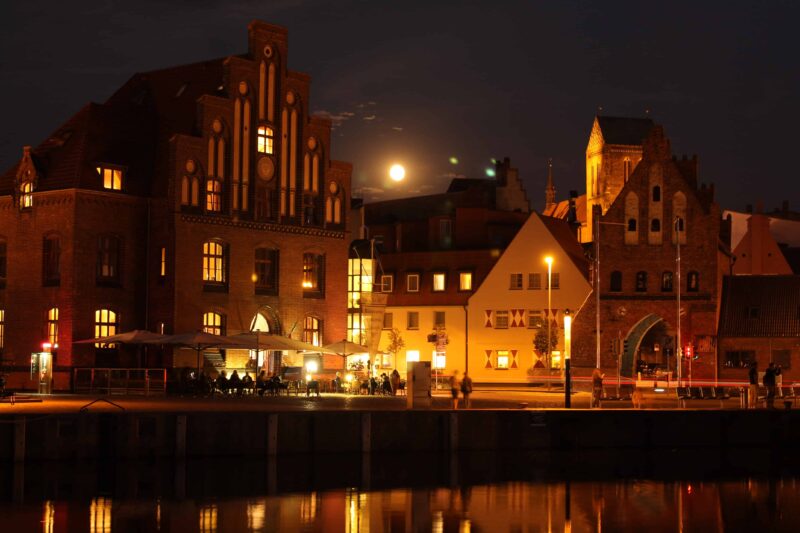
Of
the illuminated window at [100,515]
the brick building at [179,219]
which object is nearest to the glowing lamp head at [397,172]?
the brick building at [179,219]

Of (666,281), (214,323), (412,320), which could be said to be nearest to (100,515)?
(214,323)

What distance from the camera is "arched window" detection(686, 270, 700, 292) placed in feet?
283

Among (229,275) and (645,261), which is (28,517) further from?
(645,261)

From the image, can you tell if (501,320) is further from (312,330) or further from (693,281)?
(312,330)

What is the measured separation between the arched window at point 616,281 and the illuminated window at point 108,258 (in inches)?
1338

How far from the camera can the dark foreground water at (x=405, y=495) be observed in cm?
3706

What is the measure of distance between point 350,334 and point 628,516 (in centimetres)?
4586

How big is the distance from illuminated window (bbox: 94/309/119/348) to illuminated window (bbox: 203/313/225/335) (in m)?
4.73

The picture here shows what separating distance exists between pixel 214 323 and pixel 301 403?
16.4m

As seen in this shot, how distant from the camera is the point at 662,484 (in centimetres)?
4591

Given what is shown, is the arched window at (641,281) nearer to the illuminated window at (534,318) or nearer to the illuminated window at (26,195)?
the illuminated window at (534,318)

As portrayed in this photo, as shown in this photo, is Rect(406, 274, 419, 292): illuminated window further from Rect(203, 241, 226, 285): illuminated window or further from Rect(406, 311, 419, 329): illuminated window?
Rect(203, 241, 226, 285): illuminated window

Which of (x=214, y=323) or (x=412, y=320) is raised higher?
(x=412, y=320)

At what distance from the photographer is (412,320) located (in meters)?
97.2
